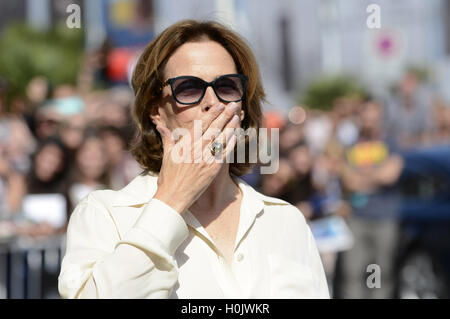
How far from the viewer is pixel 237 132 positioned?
1.98 m

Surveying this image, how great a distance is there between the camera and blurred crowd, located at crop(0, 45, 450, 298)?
19.6ft

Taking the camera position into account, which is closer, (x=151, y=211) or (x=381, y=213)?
(x=151, y=211)

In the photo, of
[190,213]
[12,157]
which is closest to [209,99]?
[190,213]

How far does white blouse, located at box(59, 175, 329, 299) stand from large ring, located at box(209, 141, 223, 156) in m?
0.19

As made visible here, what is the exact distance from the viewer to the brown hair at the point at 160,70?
206 centimetres

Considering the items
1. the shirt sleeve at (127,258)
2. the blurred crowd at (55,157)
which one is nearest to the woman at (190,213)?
the shirt sleeve at (127,258)

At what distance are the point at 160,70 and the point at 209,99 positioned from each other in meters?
0.19

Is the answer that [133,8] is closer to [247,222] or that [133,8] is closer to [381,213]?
[381,213]

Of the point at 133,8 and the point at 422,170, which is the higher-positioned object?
the point at 133,8

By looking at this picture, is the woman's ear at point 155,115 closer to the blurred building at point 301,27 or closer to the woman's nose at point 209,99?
the woman's nose at point 209,99

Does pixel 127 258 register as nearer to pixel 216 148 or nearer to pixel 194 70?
pixel 216 148

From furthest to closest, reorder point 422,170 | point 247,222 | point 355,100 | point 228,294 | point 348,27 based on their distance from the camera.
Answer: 1. point 348,27
2. point 355,100
3. point 422,170
4. point 247,222
5. point 228,294

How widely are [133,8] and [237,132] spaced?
19.1 meters
